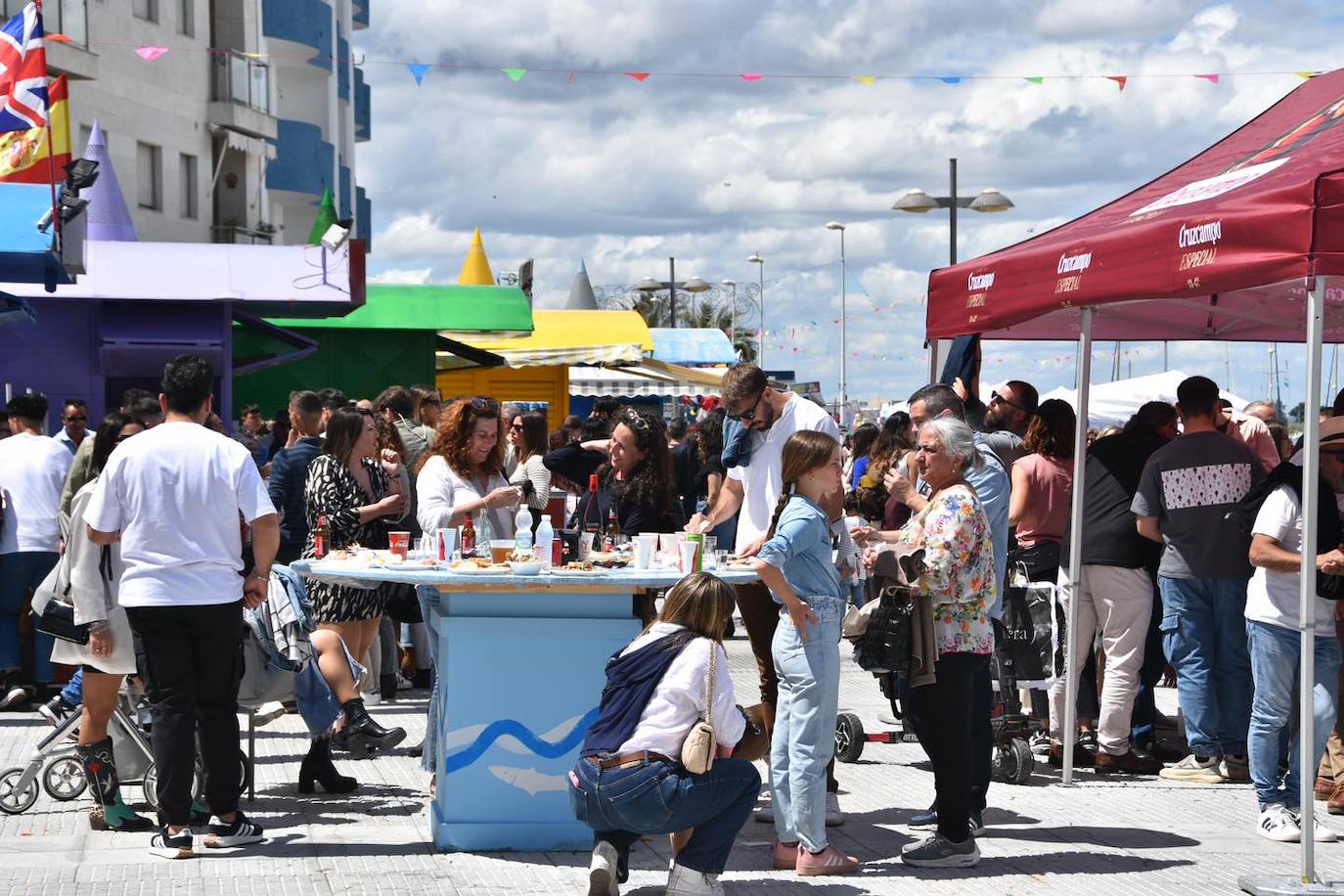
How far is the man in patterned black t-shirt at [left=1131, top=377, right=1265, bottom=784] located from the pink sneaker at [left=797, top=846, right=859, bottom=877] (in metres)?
2.91

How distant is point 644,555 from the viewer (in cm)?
737

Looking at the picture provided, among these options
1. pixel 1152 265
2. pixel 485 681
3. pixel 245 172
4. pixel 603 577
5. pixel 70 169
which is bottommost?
pixel 485 681

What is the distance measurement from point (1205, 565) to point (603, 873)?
4168 millimetres

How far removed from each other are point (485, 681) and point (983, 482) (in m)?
2.38

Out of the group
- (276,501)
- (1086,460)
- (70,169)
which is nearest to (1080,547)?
(1086,460)

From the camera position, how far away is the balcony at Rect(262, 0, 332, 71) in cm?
3972

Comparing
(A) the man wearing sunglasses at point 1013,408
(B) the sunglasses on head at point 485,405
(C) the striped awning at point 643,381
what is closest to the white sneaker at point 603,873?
(B) the sunglasses on head at point 485,405

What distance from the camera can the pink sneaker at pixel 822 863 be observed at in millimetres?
6828

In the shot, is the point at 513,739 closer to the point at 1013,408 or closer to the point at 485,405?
the point at 485,405

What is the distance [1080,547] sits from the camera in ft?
30.1

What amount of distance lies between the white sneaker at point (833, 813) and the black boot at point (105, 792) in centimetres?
307

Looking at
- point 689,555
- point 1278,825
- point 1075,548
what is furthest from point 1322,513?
point 689,555

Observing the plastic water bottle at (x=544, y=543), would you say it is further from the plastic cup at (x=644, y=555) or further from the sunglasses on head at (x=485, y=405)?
the sunglasses on head at (x=485, y=405)

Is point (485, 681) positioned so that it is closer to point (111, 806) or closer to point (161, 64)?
point (111, 806)
